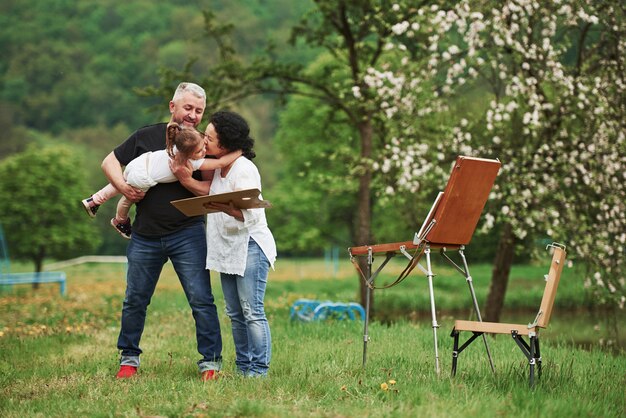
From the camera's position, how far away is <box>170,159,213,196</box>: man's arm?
6141 millimetres

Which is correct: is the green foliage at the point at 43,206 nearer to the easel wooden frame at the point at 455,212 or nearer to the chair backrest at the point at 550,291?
Answer: the easel wooden frame at the point at 455,212

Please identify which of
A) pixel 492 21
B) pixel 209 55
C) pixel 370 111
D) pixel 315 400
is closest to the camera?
pixel 315 400

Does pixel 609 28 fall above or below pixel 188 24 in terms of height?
below

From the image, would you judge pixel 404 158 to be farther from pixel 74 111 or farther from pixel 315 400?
pixel 74 111

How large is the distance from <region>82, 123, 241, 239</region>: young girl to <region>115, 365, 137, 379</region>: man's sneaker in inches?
42.1

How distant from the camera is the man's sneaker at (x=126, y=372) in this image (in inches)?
260

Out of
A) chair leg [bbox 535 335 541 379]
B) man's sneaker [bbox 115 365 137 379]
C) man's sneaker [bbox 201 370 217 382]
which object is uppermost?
chair leg [bbox 535 335 541 379]

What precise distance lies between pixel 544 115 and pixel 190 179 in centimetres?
776

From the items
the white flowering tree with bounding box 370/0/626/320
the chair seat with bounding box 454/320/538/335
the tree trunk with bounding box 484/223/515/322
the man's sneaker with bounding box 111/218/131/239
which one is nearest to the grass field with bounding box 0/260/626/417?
the chair seat with bounding box 454/320/538/335

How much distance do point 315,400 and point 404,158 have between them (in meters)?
7.89

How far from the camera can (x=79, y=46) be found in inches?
2820

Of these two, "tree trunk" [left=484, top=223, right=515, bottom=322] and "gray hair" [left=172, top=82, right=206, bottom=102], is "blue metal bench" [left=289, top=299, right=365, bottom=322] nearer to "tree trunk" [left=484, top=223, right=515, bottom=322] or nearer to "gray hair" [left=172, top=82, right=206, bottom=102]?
"tree trunk" [left=484, top=223, right=515, bottom=322]

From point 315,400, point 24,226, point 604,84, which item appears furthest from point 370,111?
point 24,226

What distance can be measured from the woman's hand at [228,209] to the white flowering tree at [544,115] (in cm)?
587
